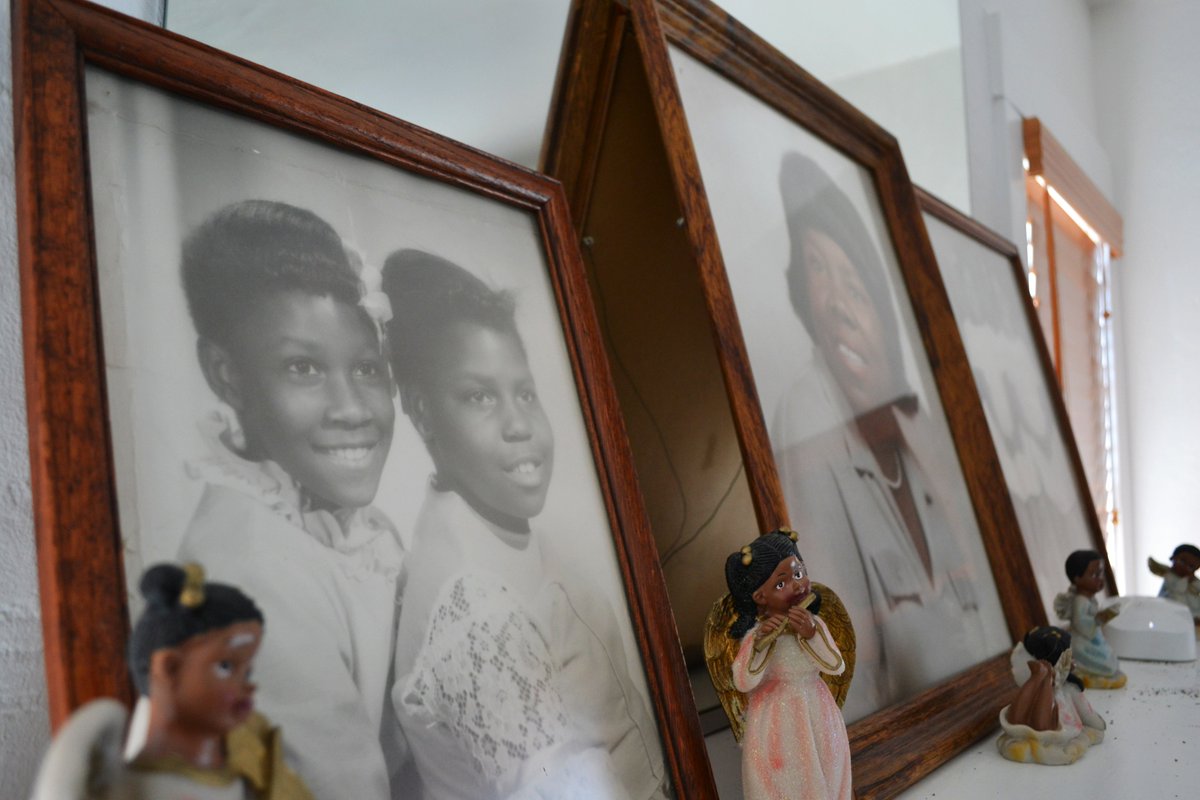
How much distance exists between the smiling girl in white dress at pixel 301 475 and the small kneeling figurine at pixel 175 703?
14cm

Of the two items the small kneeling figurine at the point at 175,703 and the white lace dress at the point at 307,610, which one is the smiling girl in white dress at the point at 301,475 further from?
the small kneeling figurine at the point at 175,703

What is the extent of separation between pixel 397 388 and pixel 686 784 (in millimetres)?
373

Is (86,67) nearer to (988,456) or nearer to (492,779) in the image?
(492,779)

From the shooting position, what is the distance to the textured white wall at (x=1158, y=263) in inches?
144

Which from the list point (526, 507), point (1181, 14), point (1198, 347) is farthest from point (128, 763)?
point (1181, 14)

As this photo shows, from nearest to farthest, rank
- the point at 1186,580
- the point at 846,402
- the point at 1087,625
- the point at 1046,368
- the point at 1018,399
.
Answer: the point at 846,402
the point at 1087,625
the point at 1186,580
the point at 1018,399
the point at 1046,368

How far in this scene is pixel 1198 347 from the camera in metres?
3.64

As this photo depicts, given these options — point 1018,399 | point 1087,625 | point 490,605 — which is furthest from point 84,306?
point 1018,399

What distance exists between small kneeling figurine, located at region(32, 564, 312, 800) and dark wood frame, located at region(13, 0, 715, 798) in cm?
5

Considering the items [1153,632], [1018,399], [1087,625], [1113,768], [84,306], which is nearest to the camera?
[84,306]

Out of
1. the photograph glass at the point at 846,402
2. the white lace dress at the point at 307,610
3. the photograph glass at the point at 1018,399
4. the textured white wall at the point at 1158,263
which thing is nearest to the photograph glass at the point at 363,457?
the white lace dress at the point at 307,610

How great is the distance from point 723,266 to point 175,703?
2.39 ft

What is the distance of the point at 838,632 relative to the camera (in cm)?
86

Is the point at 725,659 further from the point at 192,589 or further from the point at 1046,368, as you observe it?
the point at 1046,368
